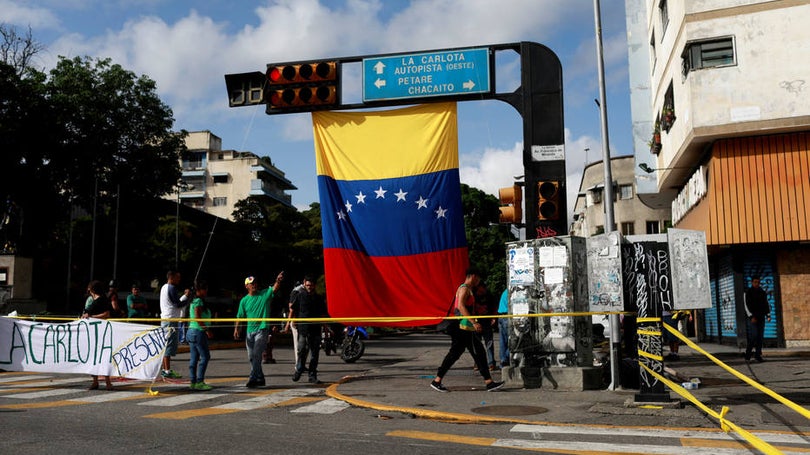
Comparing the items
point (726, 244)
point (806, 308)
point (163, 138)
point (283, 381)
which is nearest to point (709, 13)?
point (726, 244)

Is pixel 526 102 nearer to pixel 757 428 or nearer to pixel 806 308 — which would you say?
pixel 757 428

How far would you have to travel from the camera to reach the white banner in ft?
35.5

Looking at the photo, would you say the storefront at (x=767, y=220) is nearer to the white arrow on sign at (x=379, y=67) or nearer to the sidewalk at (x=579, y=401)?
the sidewalk at (x=579, y=401)

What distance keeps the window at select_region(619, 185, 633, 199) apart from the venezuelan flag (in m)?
43.2

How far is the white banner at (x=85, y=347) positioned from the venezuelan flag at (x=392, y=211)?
10.7 feet

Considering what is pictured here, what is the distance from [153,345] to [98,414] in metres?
2.88

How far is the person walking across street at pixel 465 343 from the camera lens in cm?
1014

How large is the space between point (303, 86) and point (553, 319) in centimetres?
614

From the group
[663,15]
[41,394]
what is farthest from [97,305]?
[663,15]

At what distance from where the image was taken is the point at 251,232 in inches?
1661

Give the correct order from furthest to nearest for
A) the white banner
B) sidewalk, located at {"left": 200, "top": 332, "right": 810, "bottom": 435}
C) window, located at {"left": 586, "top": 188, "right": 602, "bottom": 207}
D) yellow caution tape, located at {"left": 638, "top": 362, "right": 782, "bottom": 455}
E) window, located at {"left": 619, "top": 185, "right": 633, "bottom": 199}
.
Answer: window, located at {"left": 586, "top": 188, "right": 602, "bottom": 207}
window, located at {"left": 619, "top": 185, "right": 633, "bottom": 199}
the white banner
sidewalk, located at {"left": 200, "top": 332, "right": 810, "bottom": 435}
yellow caution tape, located at {"left": 638, "top": 362, "right": 782, "bottom": 455}

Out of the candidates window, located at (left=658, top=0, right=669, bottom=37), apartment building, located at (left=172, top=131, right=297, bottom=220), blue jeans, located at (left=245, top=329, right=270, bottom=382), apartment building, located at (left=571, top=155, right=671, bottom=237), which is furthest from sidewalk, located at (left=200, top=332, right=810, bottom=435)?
apartment building, located at (left=172, top=131, right=297, bottom=220)

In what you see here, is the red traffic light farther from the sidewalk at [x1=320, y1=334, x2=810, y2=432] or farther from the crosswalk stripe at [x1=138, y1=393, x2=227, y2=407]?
the crosswalk stripe at [x1=138, y1=393, x2=227, y2=407]

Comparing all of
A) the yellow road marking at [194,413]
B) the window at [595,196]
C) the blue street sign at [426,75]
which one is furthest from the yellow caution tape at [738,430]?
the window at [595,196]
